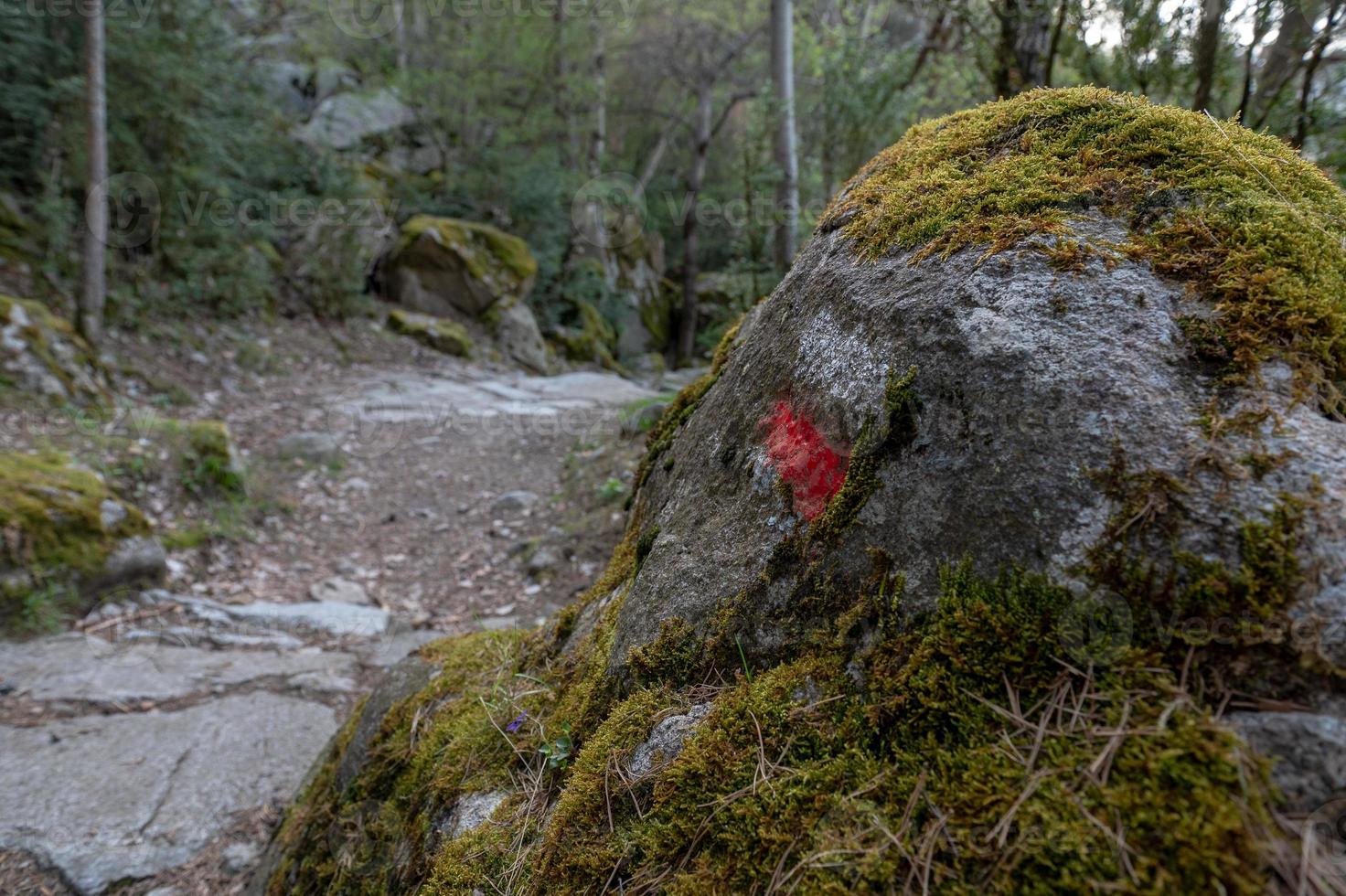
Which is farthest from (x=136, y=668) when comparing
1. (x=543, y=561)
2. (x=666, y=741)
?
(x=666, y=741)

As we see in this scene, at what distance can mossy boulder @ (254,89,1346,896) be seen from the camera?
918 mm

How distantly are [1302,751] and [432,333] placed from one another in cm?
1341

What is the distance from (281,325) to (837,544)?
1159cm

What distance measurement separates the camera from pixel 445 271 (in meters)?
14.1

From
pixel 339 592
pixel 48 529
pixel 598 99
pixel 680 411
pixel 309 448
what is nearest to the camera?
pixel 680 411

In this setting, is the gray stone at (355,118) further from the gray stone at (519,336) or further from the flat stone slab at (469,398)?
the flat stone slab at (469,398)

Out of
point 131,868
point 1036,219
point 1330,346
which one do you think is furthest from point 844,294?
point 131,868

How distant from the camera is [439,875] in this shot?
62.1 inches

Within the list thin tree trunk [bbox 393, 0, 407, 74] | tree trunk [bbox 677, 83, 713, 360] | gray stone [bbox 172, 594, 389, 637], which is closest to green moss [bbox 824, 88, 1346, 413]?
gray stone [bbox 172, 594, 389, 637]

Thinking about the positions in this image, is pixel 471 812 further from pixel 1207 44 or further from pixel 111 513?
pixel 1207 44

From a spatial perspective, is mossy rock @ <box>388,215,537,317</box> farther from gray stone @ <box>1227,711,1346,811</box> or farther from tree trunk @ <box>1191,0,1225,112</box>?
gray stone @ <box>1227,711,1346,811</box>

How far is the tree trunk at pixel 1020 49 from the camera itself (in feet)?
16.5

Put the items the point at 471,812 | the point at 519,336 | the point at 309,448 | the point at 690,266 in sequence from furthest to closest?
the point at 690,266
the point at 519,336
the point at 309,448
the point at 471,812

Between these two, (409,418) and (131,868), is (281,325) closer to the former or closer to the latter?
(409,418)
